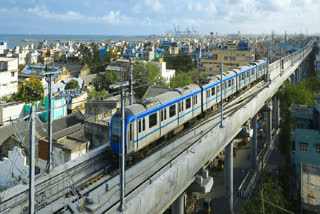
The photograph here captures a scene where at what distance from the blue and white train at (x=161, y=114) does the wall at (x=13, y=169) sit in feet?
29.4

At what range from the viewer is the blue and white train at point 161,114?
1136 cm

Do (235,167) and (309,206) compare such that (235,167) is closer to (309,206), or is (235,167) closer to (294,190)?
(294,190)

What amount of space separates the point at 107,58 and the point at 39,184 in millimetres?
58395

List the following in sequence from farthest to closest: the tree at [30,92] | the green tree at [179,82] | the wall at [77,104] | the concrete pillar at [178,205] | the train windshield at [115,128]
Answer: the green tree at [179,82]
the tree at [30,92]
the wall at [77,104]
the train windshield at [115,128]
the concrete pillar at [178,205]

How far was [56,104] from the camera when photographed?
2780 cm

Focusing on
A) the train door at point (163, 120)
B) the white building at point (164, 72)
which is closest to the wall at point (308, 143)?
the train door at point (163, 120)

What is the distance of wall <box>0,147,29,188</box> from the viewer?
17.4 m

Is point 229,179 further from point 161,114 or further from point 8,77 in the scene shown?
point 8,77

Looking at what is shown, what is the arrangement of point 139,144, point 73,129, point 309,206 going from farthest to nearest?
point 73,129 → point 309,206 → point 139,144

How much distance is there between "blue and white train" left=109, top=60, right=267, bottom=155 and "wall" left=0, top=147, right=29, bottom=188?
897 centimetres

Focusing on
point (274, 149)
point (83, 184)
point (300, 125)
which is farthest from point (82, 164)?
point (274, 149)

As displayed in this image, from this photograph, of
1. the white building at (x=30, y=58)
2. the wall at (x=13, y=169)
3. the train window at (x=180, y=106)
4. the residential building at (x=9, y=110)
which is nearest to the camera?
the train window at (x=180, y=106)

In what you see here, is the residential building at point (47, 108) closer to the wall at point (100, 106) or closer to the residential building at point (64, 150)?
the wall at point (100, 106)

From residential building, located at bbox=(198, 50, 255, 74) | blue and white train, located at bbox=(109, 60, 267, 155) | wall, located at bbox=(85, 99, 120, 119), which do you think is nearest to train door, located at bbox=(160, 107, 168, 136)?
blue and white train, located at bbox=(109, 60, 267, 155)
